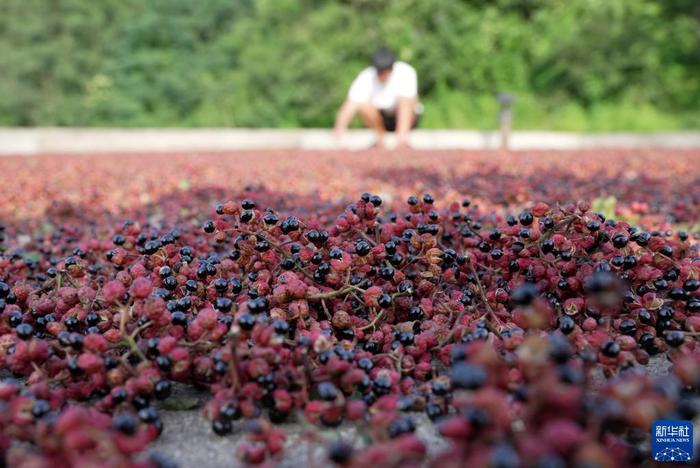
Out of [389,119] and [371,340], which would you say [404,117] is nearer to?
[389,119]

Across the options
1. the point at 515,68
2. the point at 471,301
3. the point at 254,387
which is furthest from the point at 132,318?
the point at 515,68

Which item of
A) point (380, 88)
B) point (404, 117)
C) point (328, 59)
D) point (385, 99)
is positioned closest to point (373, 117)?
point (385, 99)

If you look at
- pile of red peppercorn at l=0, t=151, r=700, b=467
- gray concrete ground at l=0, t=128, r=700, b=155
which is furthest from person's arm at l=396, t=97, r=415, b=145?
pile of red peppercorn at l=0, t=151, r=700, b=467

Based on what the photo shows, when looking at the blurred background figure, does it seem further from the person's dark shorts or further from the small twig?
the small twig

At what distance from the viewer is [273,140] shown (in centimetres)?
1236

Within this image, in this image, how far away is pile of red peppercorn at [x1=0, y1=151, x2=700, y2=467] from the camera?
2.36ft

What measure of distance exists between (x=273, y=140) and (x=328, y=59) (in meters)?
5.92

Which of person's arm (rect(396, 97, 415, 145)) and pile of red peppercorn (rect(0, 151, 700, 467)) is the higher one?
person's arm (rect(396, 97, 415, 145))

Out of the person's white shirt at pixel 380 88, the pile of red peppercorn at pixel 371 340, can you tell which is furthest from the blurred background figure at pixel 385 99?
the pile of red peppercorn at pixel 371 340

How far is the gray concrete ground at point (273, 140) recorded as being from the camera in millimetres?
10844

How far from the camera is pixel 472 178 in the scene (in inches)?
176

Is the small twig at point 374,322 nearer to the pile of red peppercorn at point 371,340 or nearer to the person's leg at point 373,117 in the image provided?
the pile of red peppercorn at point 371,340

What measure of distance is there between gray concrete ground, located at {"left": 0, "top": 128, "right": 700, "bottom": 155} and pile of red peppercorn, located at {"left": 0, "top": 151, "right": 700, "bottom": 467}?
9.15 metres

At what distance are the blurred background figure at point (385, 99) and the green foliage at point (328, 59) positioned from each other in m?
6.36
